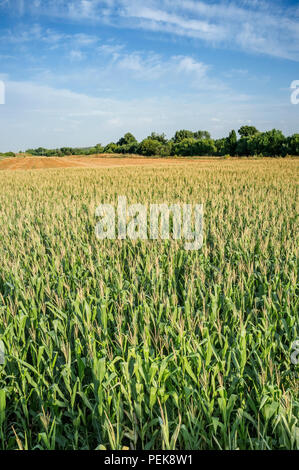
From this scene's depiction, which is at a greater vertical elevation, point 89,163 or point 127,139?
point 127,139

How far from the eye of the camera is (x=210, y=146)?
81812 millimetres

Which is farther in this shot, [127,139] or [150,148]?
[127,139]

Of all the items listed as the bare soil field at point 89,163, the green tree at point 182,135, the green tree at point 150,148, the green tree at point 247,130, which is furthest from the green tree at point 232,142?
the green tree at point 182,135

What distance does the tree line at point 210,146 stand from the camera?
6119 centimetres

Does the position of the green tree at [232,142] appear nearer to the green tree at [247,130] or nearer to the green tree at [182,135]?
the green tree at [247,130]

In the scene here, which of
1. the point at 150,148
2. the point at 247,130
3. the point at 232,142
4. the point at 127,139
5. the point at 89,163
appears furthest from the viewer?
the point at 127,139

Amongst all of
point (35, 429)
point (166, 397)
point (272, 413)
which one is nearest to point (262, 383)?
point (272, 413)

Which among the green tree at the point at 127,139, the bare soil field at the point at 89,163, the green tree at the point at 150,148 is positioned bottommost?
the bare soil field at the point at 89,163

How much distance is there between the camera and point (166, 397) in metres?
1.80

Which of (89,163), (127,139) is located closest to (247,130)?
(127,139)

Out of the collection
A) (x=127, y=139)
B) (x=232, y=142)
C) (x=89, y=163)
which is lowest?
(x=89, y=163)

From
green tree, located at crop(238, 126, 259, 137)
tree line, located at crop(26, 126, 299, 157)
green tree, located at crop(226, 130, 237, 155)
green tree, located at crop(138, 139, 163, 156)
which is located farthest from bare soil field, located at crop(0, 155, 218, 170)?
green tree, located at crop(238, 126, 259, 137)

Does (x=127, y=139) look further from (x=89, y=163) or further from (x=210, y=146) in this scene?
(x=89, y=163)

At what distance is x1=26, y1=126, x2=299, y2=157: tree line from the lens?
6119cm
